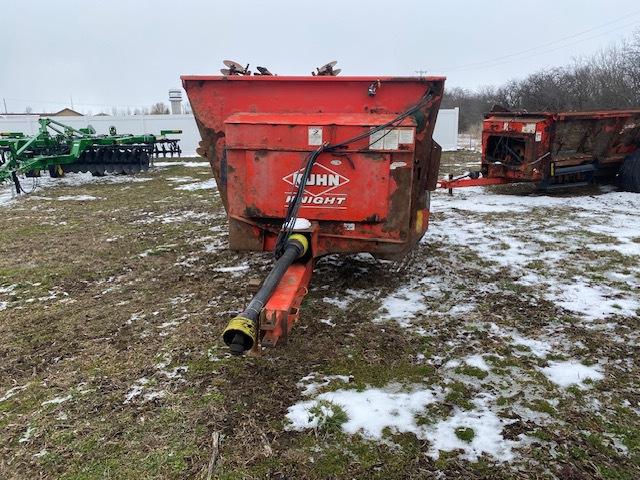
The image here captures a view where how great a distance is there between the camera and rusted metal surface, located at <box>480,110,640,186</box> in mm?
8641

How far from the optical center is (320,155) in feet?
13.2

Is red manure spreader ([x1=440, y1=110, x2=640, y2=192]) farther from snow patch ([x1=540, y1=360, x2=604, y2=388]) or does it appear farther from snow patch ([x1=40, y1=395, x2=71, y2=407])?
snow patch ([x1=40, y1=395, x2=71, y2=407])

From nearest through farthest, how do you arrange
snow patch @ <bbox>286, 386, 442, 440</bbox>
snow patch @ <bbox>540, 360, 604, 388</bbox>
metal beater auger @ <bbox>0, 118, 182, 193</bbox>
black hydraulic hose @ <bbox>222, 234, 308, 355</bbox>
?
black hydraulic hose @ <bbox>222, 234, 308, 355</bbox>, snow patch @ <bbox>286, 386, 442, 440</bbox>, snow patch @ <bbox>540, 360, 604, 388</bbox>, metal beater auger @ <bbox>0, 118, 182, 193</bbox>

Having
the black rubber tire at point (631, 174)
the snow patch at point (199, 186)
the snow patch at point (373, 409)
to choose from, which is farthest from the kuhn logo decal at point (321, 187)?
the black rubber tire at point (631, 174)

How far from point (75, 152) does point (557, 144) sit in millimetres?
10937

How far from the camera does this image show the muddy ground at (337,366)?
2484 millimetres

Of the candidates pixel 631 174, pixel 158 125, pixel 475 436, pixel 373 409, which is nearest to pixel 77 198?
pixel 373 409

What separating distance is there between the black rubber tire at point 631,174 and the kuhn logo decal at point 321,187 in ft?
24.6

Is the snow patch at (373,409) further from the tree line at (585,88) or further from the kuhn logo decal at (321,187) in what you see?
the tree line at (585,88)

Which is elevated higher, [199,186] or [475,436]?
[199,186]

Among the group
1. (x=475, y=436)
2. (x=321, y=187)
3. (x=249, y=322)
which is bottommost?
(x=475, y=436)

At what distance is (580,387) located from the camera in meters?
3.02

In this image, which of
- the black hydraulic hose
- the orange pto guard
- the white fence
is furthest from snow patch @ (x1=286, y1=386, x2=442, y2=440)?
the white fence

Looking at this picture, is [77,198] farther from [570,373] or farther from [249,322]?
[570,373]
